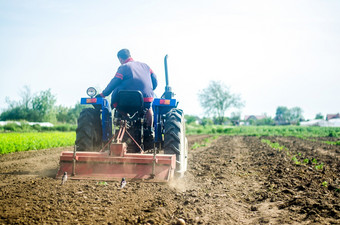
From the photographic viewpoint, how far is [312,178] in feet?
18.5

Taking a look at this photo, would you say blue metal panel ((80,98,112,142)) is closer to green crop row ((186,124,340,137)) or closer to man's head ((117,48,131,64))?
man's head ((117,48,131,64))

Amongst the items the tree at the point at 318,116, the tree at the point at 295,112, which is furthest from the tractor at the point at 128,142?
the tree at the point at 295,112

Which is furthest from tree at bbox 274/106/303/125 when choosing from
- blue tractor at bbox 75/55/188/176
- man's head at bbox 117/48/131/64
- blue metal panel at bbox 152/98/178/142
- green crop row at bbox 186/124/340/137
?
man's head at bbox 117/48/131/64

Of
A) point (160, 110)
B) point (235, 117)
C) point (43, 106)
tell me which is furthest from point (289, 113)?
point (160, 110)

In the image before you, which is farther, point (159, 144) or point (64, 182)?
point (159, 144)

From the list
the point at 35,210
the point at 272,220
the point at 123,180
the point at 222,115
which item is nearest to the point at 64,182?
the point at 123,180

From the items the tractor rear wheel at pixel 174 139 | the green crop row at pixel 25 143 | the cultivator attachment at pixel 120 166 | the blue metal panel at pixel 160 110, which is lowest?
the green crop row at pixel 25 143

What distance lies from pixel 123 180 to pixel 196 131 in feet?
128

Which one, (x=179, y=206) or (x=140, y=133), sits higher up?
(x=140, y=133)

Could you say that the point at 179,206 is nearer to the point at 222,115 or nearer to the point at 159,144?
the point at 159,144

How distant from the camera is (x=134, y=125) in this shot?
4945 millimetres

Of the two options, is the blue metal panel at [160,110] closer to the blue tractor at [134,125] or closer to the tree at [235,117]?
the blue tractor at [134,125]

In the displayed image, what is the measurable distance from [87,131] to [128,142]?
2.59ft

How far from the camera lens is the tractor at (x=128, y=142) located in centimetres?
416
